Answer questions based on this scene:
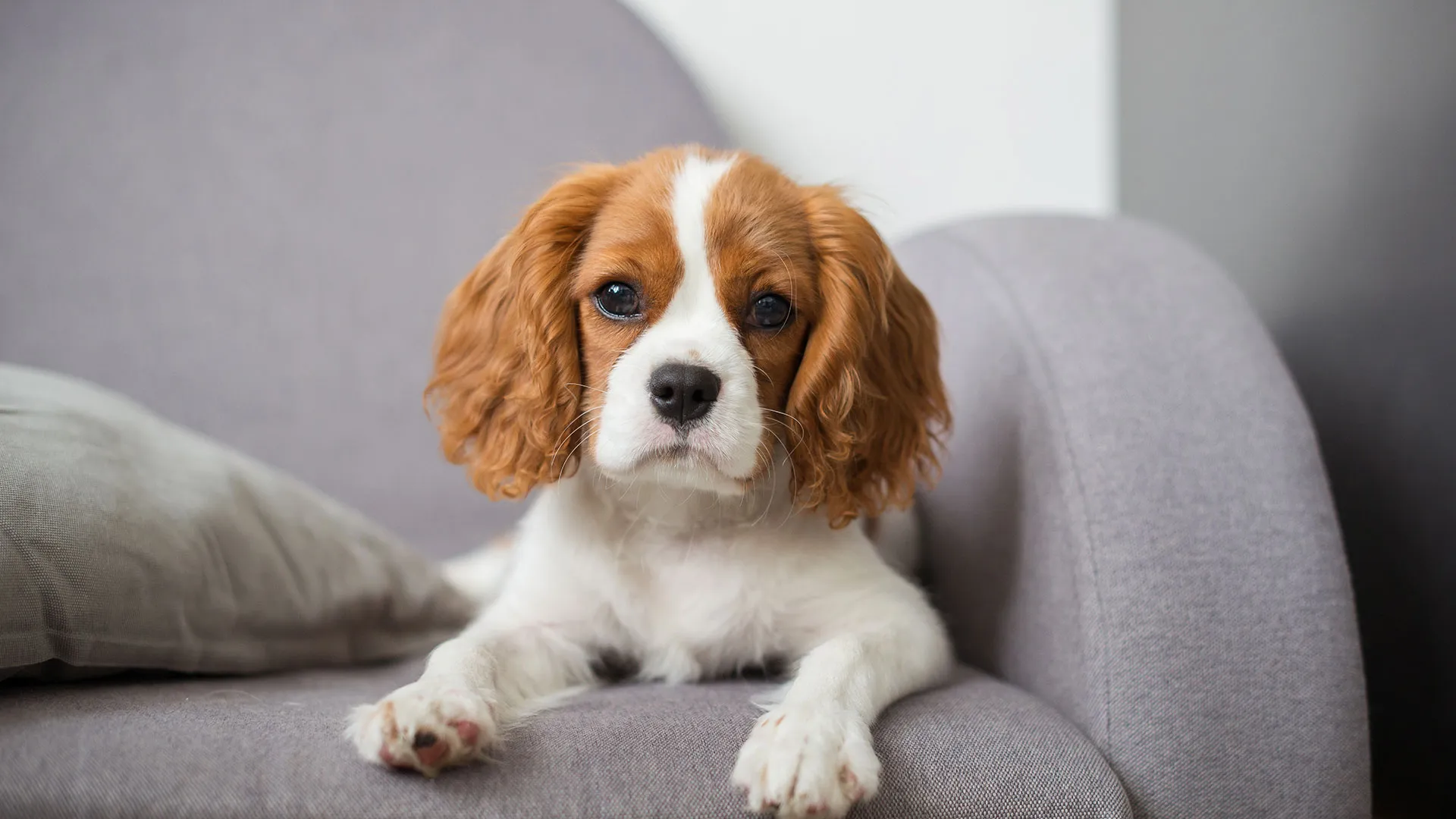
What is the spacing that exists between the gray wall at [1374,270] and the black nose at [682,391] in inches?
51.4

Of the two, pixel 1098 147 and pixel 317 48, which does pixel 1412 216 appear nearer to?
pixel 1098 147

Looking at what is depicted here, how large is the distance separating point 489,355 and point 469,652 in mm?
467

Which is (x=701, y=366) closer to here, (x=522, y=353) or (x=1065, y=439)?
(x=522, y=353)

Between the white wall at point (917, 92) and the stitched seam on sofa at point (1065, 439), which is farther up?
the white wall at point (917, 92)

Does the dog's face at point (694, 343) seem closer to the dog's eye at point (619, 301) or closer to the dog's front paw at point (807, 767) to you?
the dog's eye at point (619, 301)

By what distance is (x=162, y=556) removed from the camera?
1322mm

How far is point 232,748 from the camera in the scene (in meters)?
1.06

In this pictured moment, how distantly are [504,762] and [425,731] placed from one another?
0.34 feet

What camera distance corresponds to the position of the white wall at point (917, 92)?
2795 mm

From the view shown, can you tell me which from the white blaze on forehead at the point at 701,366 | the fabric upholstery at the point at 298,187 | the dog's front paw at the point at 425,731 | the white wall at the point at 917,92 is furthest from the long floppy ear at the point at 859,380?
the white wall at the point at 917,92

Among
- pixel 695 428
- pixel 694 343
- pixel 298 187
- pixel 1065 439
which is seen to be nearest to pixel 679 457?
pixel 695 428

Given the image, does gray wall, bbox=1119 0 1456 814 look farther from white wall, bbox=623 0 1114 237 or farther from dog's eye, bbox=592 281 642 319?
dog's eye, bbox=592 281 642 319

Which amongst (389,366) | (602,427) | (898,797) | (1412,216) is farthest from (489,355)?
(1412,216)

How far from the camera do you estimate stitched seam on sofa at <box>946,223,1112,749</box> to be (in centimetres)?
134
